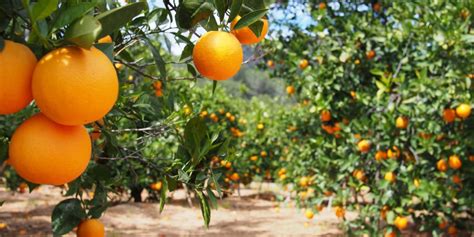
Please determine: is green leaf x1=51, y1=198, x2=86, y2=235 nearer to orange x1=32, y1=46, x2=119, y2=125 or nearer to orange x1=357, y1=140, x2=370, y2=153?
orange x1=32, y1=46, x2=119, y2=125

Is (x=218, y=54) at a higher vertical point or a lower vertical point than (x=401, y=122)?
higher

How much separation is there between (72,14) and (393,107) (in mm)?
3157

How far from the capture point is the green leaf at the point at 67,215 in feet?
4.62

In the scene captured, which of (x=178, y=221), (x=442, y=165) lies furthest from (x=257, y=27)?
(x=178, y=221)

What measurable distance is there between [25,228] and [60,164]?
5.26 meters

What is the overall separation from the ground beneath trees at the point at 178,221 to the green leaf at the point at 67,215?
12.6 ft

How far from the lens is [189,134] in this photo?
123 cm

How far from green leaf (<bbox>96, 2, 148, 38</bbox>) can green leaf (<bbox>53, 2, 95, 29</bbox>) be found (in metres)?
0.02

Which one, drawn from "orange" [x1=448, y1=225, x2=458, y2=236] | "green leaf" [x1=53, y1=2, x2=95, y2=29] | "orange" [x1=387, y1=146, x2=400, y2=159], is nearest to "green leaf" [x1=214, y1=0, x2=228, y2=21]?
"green leaf" [x1=53, y1=2, x2=95, y2=29]

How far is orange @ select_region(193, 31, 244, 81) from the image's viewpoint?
0.93 metres

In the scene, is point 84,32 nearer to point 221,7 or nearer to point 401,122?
point 221,7

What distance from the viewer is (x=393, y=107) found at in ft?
11.3

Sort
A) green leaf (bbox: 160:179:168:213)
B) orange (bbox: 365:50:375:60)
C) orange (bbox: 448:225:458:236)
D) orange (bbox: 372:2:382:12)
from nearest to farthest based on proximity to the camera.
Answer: green leaf (bbox: 160:179:168:213) < orange (bbox: 448:225:458:236) < orange (bbox: 365:50:375:60) < orange (bbox: 372:2:382:12)

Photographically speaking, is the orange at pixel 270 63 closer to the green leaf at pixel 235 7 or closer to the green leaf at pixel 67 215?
the green leaf at pixel 67 215
